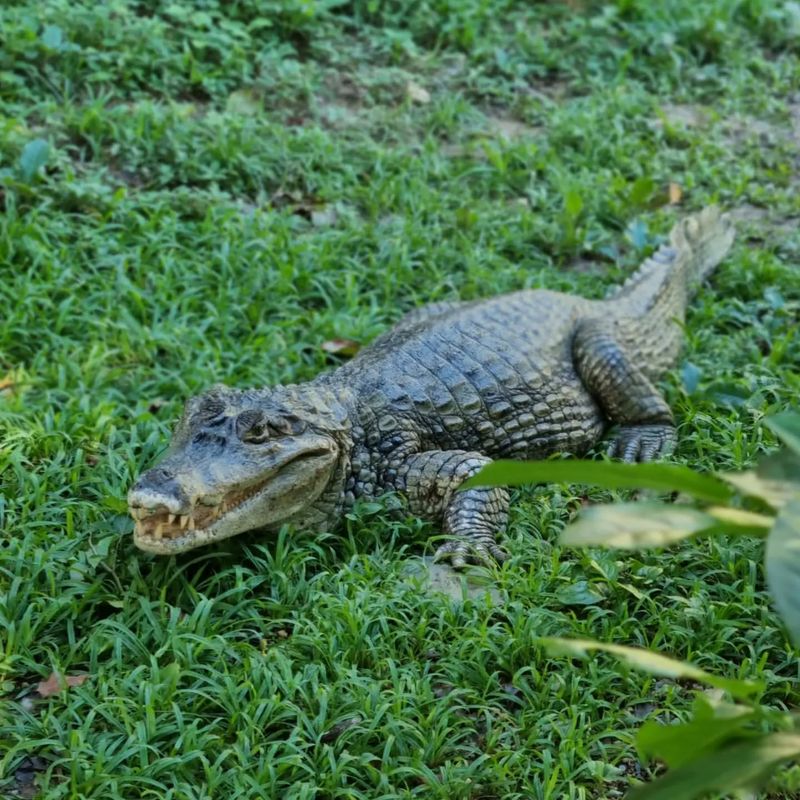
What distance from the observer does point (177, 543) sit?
380cm

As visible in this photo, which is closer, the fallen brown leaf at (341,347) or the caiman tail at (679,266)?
the fallen brown leaf at (341,347)

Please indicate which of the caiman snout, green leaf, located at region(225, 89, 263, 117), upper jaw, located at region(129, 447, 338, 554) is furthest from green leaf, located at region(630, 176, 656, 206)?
the caiman snout

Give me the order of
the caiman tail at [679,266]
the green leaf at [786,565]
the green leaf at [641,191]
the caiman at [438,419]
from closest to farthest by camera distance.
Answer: the green leaf at [786,565], the caiman at [438,419], the caiman tail at [679,266], the green leaf at [641,191]

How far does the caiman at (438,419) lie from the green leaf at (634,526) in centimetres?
232

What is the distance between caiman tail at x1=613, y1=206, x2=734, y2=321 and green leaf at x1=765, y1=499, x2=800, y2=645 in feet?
13.1

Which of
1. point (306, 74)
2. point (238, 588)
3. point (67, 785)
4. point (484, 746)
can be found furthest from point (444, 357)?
point (306, 74)

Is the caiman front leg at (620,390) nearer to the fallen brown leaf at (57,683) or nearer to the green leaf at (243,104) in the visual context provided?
the fallen brown leaf at (57,683)

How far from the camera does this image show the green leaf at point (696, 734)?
71.6 inches

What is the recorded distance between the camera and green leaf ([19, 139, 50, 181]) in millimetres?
6176

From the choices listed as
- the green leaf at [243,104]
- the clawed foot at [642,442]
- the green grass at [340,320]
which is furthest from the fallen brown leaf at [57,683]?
the green leaf at [243,104]

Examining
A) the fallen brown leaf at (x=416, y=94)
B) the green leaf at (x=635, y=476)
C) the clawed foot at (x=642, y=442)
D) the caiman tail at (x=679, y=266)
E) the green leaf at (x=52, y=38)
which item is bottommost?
Result: the clawed foot at (x=642, y=442)

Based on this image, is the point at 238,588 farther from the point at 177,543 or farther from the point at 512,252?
the point at 512,252

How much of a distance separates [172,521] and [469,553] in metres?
1.13

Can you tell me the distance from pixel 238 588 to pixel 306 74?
4.95m
